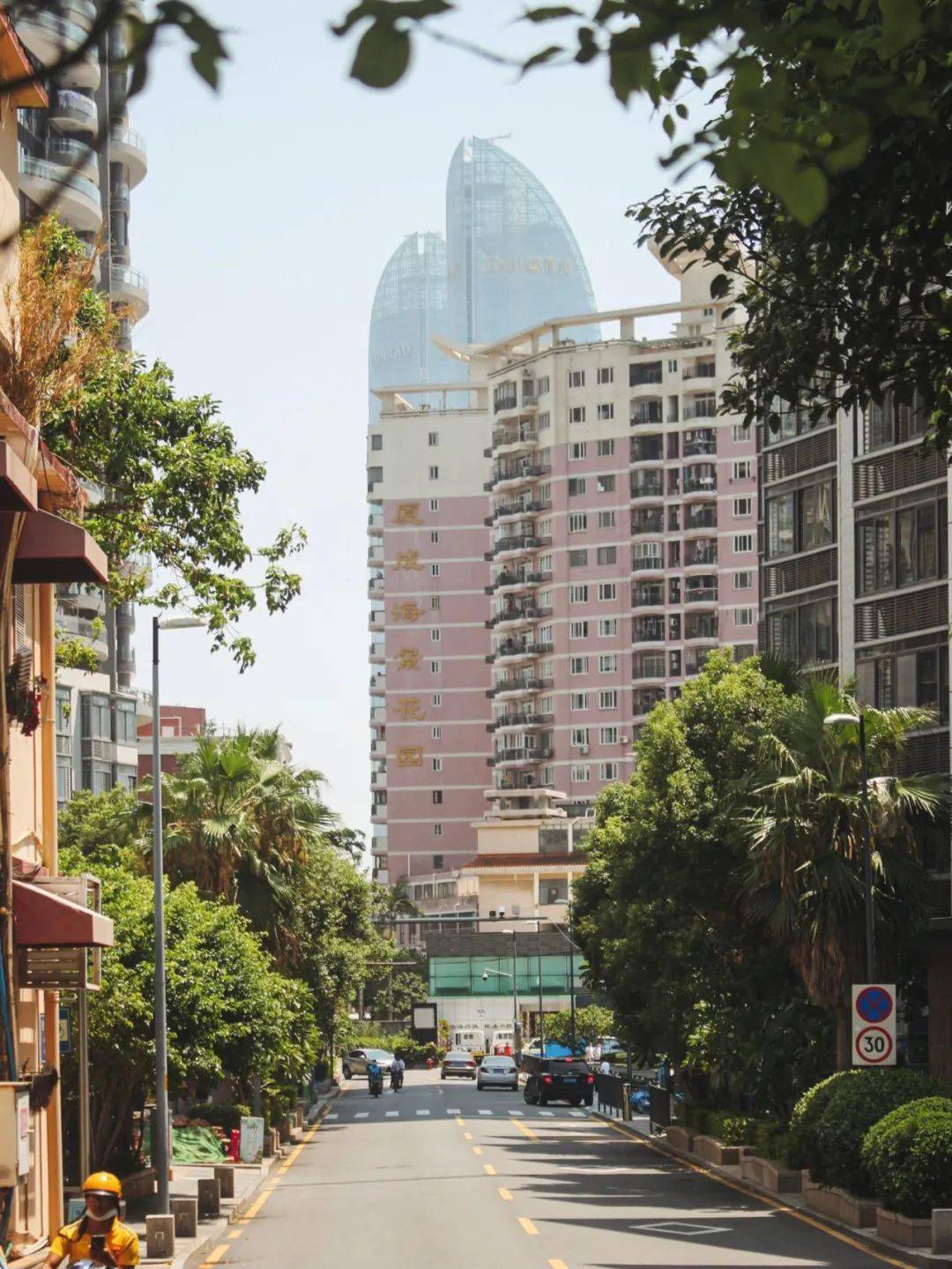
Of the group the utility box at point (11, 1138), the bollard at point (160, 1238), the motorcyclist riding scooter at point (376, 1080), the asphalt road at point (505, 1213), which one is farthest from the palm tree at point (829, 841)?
the motorcyclist riding scooter at point (376, 1080)

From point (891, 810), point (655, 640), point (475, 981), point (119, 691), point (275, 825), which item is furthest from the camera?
point (655, 640)

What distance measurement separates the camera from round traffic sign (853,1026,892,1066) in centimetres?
3019

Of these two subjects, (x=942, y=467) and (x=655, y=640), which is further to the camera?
(x=655, y=640)

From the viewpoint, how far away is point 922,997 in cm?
4559

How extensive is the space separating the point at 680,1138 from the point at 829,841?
11465 mm

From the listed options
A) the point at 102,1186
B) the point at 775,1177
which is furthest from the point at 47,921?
the point at 775,1177

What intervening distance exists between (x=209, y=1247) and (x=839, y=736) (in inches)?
662

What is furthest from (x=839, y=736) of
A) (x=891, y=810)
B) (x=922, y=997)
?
(x=922, y=997)

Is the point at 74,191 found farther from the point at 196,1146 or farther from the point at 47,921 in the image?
the point at 47,921

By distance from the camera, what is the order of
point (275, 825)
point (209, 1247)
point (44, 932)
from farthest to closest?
point (275, 825) → point (209, 1247) → point (44, 932)

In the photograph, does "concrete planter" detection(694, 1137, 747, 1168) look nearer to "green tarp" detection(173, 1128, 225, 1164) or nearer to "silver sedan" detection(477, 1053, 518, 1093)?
"green tarp" detection(173, 1128, 225, 1164)

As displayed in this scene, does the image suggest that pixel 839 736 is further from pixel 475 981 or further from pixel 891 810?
pixel 475 981

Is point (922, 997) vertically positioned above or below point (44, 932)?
below

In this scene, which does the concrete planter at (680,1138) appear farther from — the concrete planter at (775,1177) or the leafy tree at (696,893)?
the concrete planter at (775,1177)
